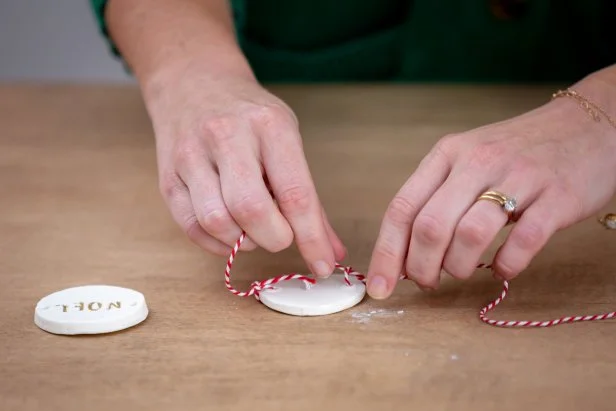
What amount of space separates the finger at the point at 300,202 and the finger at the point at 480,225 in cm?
13

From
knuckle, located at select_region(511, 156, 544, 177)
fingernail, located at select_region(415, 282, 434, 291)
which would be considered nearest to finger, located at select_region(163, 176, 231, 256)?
fingernail, located at select_region(415, 282, 434, 291)

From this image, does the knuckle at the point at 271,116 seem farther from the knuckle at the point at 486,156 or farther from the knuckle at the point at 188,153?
the knuckle at the point at 486,156

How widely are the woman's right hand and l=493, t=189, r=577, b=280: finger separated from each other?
18cm

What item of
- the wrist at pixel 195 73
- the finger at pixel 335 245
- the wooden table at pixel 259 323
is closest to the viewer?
the wooden table at pixel 259 323

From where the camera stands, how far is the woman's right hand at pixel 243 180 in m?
0.96

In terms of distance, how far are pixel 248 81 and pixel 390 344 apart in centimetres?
42

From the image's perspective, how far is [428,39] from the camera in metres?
1.79

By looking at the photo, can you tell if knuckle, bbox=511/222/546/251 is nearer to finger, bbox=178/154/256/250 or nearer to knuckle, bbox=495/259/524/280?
knuckle, bbox=495/259/524/280

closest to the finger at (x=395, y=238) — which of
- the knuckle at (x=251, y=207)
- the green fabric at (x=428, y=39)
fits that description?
the knuckle at (x=251, y=207)

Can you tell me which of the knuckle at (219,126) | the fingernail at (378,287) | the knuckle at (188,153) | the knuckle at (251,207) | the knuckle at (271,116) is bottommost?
the fingernail at (378,287)

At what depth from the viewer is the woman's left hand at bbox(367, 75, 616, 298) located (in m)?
0.93

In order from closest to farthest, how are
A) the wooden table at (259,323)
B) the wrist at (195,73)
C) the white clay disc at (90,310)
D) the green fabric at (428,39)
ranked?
the wooden table at (259,323) < the white clay disc at (90,310) < the wrist at (195,73) < the green fabric at (428,39)

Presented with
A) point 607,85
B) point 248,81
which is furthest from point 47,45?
point 607,85

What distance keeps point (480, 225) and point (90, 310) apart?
0.39 meters
